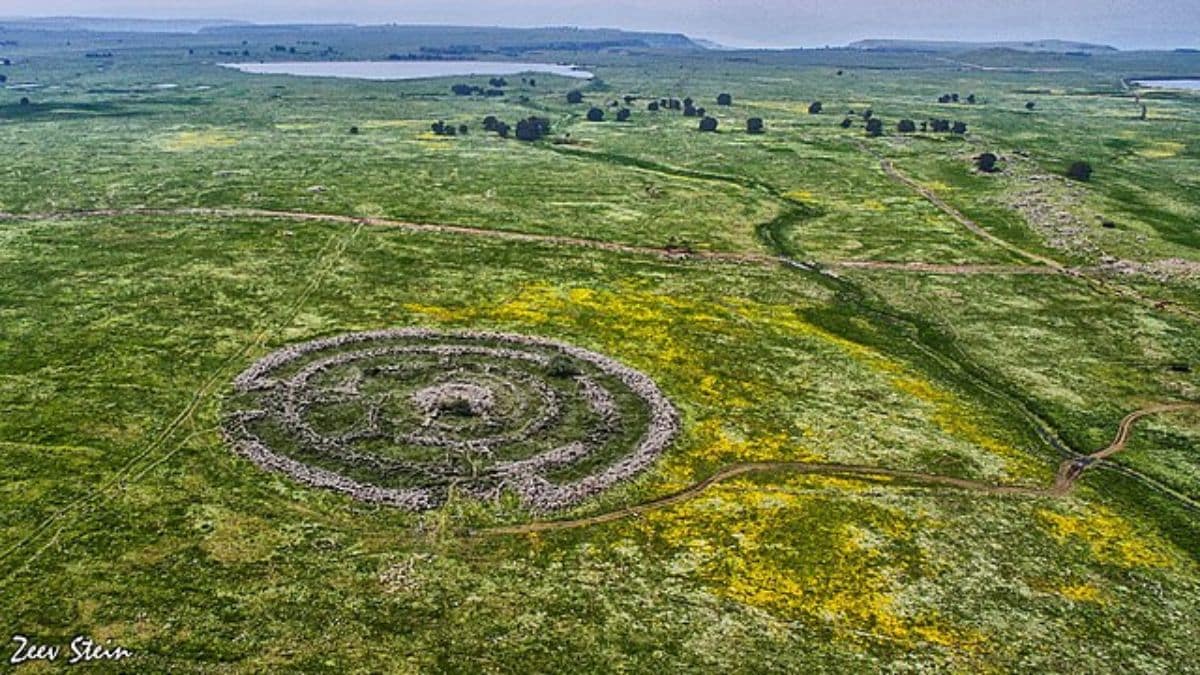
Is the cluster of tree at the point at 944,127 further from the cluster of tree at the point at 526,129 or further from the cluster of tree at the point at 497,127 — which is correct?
the cluster of tree at the point at 497,127

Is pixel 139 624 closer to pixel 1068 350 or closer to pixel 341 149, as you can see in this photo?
pixel 1068 350

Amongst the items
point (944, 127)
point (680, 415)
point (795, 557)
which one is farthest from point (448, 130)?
point (795, 557)

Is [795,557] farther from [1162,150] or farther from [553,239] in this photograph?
[1162,150]

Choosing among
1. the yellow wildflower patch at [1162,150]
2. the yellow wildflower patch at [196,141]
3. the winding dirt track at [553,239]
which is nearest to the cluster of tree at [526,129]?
the yellow wildflower patch at [196,141]

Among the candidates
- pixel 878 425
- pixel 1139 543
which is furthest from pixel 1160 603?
pixel 878 425

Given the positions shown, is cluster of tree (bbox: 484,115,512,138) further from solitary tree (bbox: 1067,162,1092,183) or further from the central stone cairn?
the central stone cairn

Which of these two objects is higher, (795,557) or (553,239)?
(553,239)
